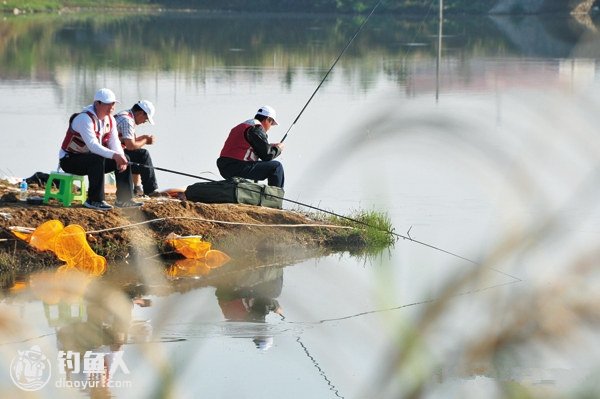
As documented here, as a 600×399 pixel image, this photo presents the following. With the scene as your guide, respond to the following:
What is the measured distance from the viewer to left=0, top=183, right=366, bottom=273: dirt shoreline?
909 centimetres

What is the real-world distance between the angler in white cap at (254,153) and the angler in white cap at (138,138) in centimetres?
64

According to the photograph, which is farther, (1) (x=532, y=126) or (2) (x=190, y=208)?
(2) (x=190, y=208)

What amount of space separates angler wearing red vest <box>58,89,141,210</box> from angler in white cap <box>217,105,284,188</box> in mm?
1404

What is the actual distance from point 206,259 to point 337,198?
12.0 feet

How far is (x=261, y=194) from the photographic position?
35.0ft

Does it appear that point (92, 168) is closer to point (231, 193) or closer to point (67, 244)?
point (67, 244)

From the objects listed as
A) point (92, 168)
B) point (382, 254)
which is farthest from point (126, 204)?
point (382, 254)

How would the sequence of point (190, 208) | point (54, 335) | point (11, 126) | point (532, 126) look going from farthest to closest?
1. point (11, 126)
2. point (190, 208)
3. point (54, 335)
4. point (532, 126)

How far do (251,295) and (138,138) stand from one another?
2611mm

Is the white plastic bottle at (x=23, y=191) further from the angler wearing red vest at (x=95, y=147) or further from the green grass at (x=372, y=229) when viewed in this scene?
the green grass at (x=372, y=229)

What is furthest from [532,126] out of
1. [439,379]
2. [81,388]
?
[81,388]

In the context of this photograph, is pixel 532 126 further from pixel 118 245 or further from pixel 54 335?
pixel 118 245
